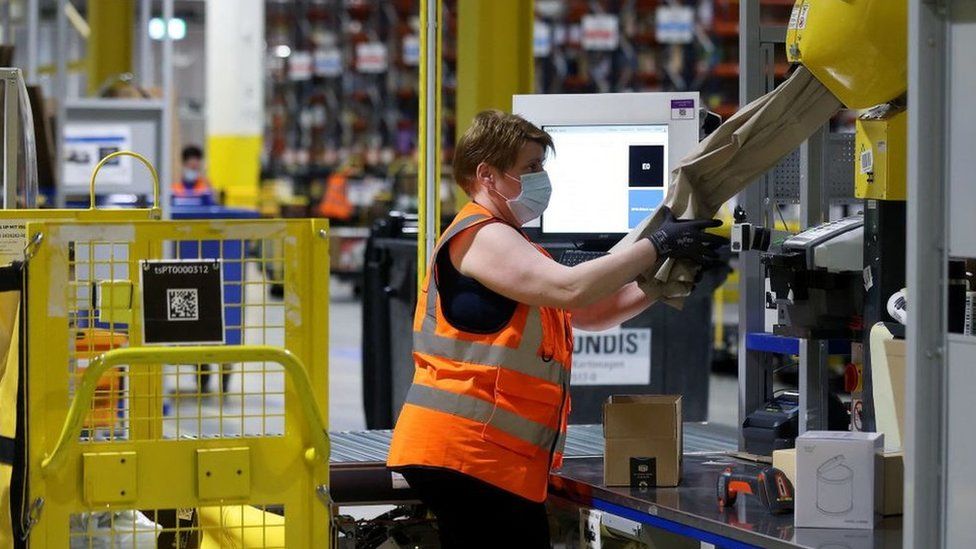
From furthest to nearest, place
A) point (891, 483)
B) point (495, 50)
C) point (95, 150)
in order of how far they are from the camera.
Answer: point (95, 150), point (495, 50), point (891, 483)

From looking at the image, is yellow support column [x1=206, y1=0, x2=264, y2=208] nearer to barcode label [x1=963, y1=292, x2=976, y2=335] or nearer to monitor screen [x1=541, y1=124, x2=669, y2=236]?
monitor screen [x1=541, y1=124, x2=669, y2=236]

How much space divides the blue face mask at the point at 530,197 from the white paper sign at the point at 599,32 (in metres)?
17.3

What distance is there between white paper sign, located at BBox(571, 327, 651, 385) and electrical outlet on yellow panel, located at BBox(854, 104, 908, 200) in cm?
358

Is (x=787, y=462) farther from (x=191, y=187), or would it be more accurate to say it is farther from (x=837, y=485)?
(x=191, y=187)

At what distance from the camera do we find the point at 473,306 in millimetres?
3320

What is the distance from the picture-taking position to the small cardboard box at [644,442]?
12.3 ft

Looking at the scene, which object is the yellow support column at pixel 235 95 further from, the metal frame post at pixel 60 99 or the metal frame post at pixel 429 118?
the metal frame post at pixel 429 118

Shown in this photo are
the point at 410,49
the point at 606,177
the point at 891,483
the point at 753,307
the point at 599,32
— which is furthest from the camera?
the point at 410,49

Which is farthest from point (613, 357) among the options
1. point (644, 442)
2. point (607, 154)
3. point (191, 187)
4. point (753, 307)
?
point (191, 187)

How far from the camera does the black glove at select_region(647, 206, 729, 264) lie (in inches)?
131

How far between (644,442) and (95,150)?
739cm

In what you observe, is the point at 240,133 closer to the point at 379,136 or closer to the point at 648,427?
the point at 379,136

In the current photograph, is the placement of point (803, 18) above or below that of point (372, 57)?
below

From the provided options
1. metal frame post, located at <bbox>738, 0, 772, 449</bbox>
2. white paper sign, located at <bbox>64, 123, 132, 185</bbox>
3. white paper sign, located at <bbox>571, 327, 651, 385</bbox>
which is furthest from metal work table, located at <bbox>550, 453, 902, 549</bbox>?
white paper sign, located at <bbox>64, 123, 132, 185</bbox>
